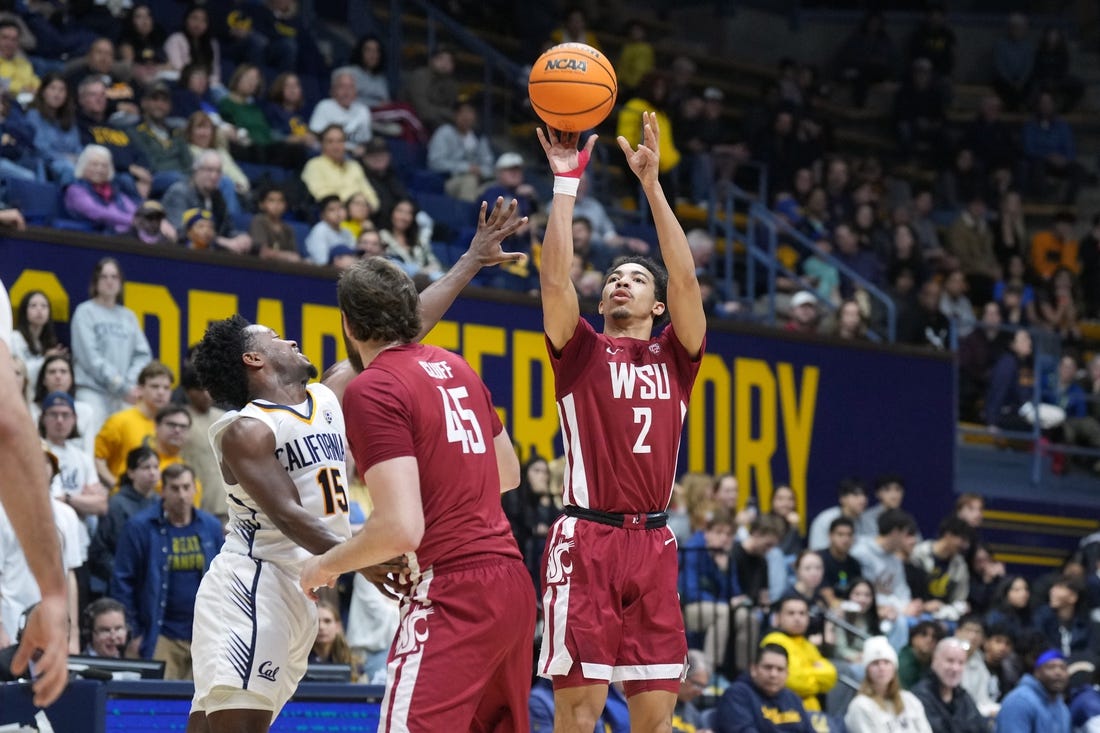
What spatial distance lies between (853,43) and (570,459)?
18.5 meters

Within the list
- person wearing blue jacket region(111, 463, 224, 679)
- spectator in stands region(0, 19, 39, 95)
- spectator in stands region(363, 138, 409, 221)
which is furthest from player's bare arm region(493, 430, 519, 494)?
spectator in stands region(363, 138, 409, 221)

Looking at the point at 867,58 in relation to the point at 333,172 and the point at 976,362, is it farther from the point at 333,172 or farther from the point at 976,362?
the point at 333,172

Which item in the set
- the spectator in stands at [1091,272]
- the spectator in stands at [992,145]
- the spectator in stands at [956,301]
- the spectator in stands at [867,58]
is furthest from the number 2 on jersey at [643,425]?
the spectator in stands at [867,58]

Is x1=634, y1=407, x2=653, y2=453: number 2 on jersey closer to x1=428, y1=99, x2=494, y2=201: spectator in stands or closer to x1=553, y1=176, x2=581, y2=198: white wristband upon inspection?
x1=553, y1=176, x2=581, y2=198: white wristband

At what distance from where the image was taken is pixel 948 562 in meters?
15.3

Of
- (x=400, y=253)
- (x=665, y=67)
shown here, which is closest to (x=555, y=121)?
(x=400, y=253)

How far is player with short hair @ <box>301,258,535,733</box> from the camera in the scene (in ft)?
17.4

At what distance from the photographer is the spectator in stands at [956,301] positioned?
1931 centimetres

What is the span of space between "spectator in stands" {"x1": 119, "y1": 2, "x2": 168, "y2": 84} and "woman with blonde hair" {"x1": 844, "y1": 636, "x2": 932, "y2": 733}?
7399mm

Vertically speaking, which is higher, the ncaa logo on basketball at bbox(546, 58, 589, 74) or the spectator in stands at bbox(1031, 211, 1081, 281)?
the ncaa logo on basketball at bbox(546, 58, 589, 74)

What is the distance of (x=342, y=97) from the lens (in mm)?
15766

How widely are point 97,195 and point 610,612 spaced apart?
716cm

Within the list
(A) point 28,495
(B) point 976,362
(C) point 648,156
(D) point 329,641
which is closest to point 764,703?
(D) point 329,641

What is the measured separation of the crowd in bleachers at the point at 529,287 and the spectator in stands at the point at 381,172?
0.03 m
